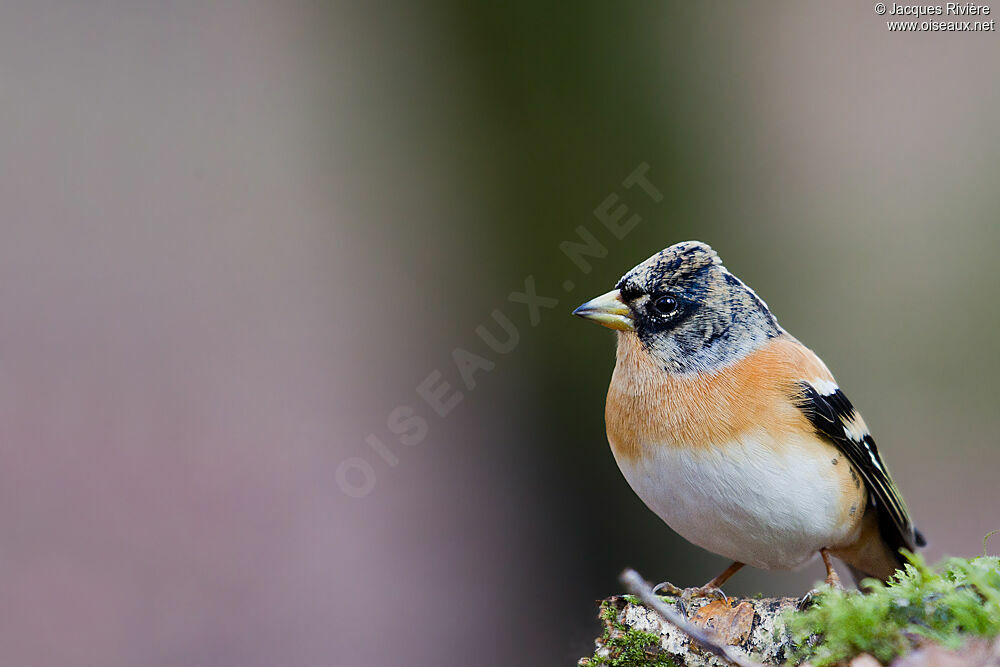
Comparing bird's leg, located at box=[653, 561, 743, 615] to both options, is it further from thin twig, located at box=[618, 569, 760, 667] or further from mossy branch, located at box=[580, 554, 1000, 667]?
thin twig, located at box=[618, 569, 760, 667]

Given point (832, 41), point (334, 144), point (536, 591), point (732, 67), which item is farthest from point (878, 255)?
point (334, 144)

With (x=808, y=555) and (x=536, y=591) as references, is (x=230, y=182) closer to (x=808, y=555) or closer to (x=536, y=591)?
(x=536, y=591)

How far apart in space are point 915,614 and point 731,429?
0.95 metres

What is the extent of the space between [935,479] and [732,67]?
4.05 meters

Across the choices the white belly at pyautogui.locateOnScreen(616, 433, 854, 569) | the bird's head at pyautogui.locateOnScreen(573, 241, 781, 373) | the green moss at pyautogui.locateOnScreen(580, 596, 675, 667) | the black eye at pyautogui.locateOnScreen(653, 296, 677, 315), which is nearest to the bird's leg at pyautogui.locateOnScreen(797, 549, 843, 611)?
the white belly at pyautogui.locateOnScreen(616, 433, 854, 569)

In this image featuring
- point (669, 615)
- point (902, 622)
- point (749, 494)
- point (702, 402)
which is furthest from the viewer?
point (702, 402)

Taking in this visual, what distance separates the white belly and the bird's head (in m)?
0.34

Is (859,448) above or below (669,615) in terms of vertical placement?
below

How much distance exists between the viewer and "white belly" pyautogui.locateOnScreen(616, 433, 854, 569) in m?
2.69

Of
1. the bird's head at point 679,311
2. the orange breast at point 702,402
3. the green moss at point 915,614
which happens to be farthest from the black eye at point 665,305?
the green moss at point 915,614

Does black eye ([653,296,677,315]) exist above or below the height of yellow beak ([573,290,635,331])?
below

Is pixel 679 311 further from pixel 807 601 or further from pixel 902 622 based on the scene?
pixel 902 622

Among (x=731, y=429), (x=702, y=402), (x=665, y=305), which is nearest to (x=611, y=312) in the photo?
(x=665, y=305)

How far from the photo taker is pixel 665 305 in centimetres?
297
